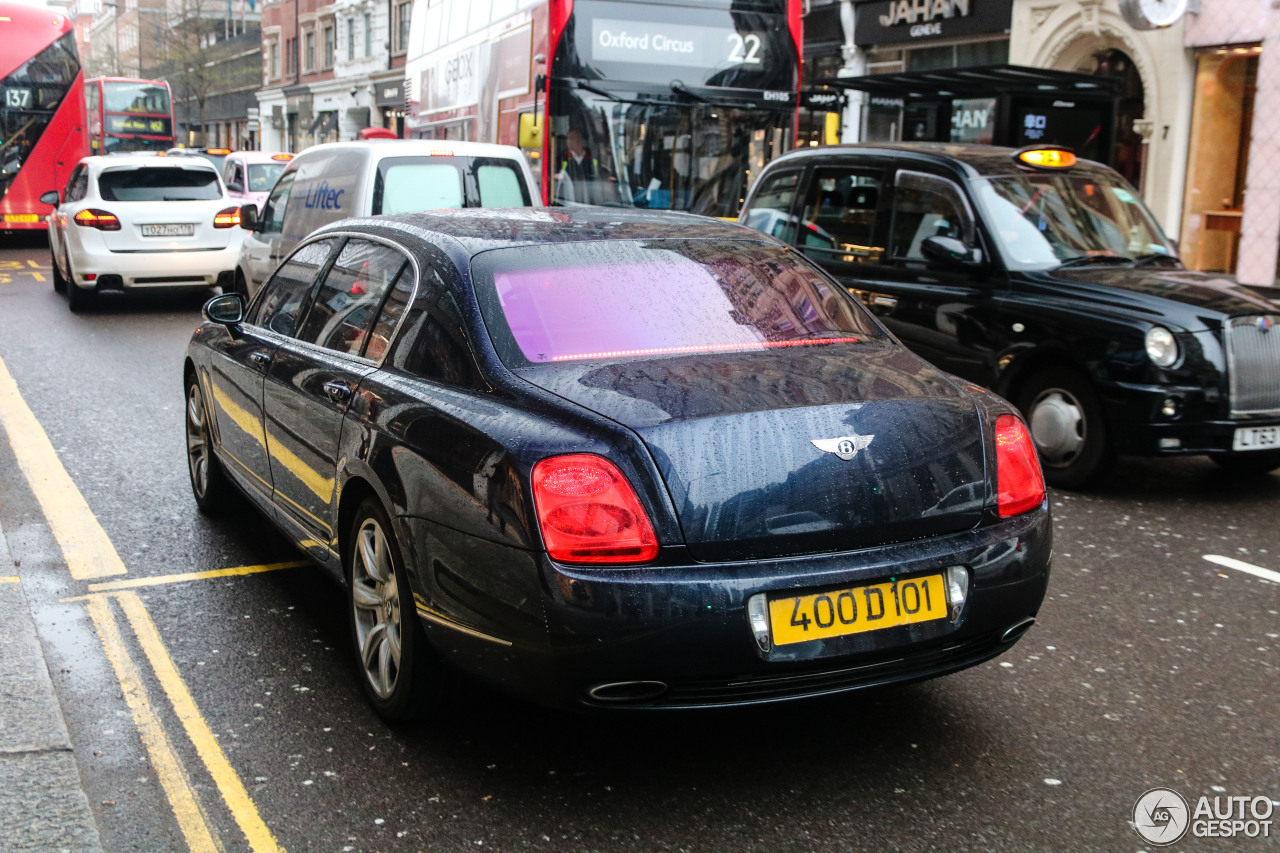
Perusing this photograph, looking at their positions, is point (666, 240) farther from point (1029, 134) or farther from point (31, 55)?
point (31, 55)

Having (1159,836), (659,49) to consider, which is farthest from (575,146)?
(1159,836)

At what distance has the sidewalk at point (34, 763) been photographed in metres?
3.16

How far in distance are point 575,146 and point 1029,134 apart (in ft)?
21.6

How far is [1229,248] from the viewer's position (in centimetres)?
1800

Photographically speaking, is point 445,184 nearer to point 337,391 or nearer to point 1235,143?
point 337,391

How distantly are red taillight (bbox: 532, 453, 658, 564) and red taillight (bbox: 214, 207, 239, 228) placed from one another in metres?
13.0

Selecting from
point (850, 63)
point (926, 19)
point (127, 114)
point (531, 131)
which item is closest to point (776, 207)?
point (531, 131)

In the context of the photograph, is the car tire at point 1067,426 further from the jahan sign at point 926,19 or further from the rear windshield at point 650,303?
the jahan sign at point 926,19

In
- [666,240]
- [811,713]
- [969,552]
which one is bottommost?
[811,713]

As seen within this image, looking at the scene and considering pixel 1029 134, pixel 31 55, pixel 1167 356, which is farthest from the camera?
pixel 31 55

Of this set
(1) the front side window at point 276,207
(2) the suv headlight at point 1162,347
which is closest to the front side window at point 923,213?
(2) the suv headlight at point 1162,347

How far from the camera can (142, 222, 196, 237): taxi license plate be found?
591 inches

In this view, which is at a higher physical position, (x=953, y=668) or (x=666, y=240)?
(x=666, y=240)

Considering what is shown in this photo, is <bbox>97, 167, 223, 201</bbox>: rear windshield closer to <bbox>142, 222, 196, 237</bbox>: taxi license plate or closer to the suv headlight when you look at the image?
<bbox>142, 222, 196, 237</bbox>: taxi license plate
